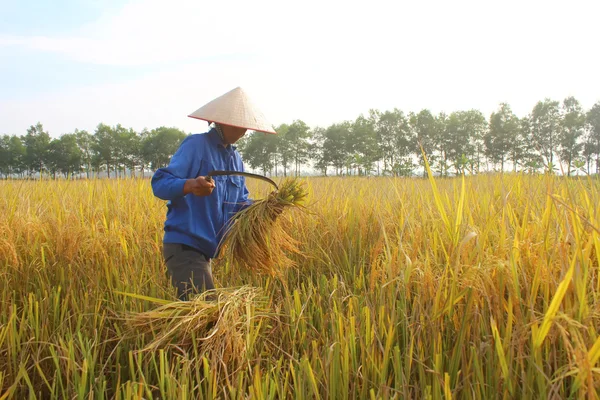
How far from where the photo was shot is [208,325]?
5.42ft

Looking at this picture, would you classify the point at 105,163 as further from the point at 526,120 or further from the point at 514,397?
the point at 514,397

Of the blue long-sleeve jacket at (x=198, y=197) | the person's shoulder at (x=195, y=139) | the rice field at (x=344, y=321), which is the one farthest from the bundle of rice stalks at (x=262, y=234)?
the person's shoulder at (x=195, y=139)

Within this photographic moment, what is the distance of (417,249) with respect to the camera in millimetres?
1697

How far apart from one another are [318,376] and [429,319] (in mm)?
417

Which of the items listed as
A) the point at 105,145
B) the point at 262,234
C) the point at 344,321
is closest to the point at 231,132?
the point at 262,234

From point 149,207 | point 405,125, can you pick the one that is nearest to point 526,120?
point 405,125

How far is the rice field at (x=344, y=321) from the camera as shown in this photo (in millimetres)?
1159

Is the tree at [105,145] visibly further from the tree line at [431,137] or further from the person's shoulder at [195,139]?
the person's shoulder at [195,139]

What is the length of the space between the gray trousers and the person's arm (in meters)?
0.31

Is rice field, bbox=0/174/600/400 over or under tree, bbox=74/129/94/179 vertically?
under

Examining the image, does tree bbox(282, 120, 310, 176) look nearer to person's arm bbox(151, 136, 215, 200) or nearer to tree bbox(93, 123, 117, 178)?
tree bbox(93, 123, 117, 178)

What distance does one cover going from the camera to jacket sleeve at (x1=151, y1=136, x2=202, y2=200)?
1.96 m

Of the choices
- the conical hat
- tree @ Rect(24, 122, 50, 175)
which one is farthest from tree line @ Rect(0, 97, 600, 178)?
the conical hat

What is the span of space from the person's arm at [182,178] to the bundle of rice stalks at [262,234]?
325 millimetres
